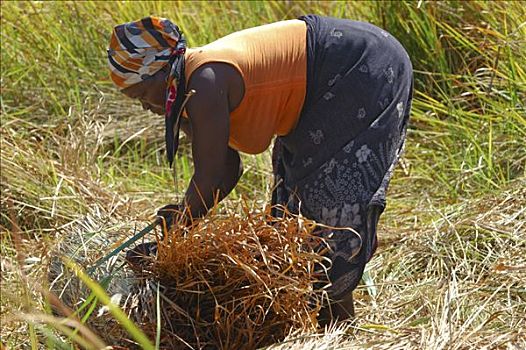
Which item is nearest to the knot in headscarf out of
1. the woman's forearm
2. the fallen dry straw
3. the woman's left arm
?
the woman's left arm

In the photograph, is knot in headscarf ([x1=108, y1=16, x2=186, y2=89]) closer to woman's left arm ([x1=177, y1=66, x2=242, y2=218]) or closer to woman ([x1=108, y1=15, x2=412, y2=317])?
woman ([x1=108, y1=15, x2=412, y2=317])

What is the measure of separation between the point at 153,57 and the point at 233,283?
2.04 feet

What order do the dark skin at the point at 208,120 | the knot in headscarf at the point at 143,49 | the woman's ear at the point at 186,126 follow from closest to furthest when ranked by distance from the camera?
the dark skin at the point at 208,120, the knot in headscarf at the point at 143,49, the woman's ear at the point at 186,126

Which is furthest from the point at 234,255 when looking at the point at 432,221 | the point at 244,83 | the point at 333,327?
the point at 432,221

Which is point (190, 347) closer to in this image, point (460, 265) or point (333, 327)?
point (333, 327)

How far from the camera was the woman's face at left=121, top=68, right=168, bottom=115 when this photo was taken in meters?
2.70

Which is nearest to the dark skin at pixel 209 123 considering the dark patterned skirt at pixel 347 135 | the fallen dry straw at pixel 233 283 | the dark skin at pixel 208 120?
the dark skin at pixel 208 120

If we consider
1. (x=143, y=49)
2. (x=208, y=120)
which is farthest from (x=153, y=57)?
(x=208, y=120)

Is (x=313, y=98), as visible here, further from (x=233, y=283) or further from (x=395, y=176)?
(x=395, y=176)

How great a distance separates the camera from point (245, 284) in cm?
252

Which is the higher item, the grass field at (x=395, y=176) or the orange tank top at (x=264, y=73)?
the orange tank top at (x=264, y=73)

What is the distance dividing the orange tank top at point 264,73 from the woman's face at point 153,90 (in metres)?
Answer: 0.07

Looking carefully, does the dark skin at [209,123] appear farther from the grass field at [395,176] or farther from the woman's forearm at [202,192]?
the grass field at [395,176]

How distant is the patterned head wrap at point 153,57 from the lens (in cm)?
266
